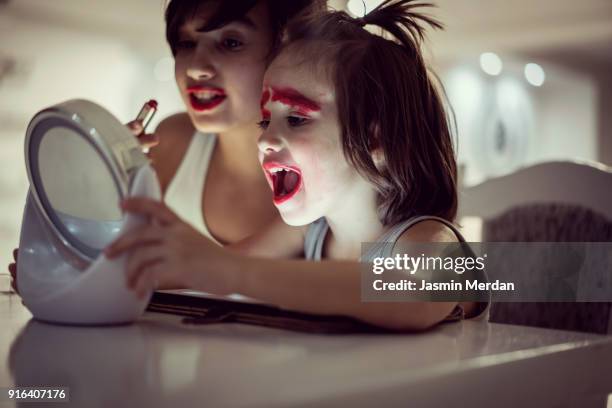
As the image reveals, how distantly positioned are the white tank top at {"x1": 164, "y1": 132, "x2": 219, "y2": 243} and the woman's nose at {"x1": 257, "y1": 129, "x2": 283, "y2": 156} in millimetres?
450

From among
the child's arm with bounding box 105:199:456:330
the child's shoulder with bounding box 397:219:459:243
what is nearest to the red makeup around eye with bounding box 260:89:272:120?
the child's shoulder with bounding box 397:219:459:243

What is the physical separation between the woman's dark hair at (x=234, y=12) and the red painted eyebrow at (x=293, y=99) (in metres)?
0.19

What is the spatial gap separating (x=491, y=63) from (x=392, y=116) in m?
3.76


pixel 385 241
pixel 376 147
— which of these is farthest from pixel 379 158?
pixel 385 241

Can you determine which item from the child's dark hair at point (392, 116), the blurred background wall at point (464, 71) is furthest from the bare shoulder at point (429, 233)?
the blurred background wall at point (464, 71)

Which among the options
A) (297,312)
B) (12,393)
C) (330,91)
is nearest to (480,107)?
(330,91)

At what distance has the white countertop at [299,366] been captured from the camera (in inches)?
15.6

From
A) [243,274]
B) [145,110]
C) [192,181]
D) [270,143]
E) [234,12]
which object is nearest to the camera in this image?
[243,274]

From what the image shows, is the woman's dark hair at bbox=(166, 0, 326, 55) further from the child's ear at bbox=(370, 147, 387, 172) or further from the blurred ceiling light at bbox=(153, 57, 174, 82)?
the blurred ceiling light at bbox=(153, 57, 174, 82)

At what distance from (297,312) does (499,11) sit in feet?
10.7

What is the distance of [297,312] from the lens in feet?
2.11

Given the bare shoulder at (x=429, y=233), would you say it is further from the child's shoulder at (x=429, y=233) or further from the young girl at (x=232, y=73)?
the young girl at (x=232, y=73)

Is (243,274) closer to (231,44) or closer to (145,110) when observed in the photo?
(145,110)

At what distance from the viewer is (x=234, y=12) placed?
3.35ft
